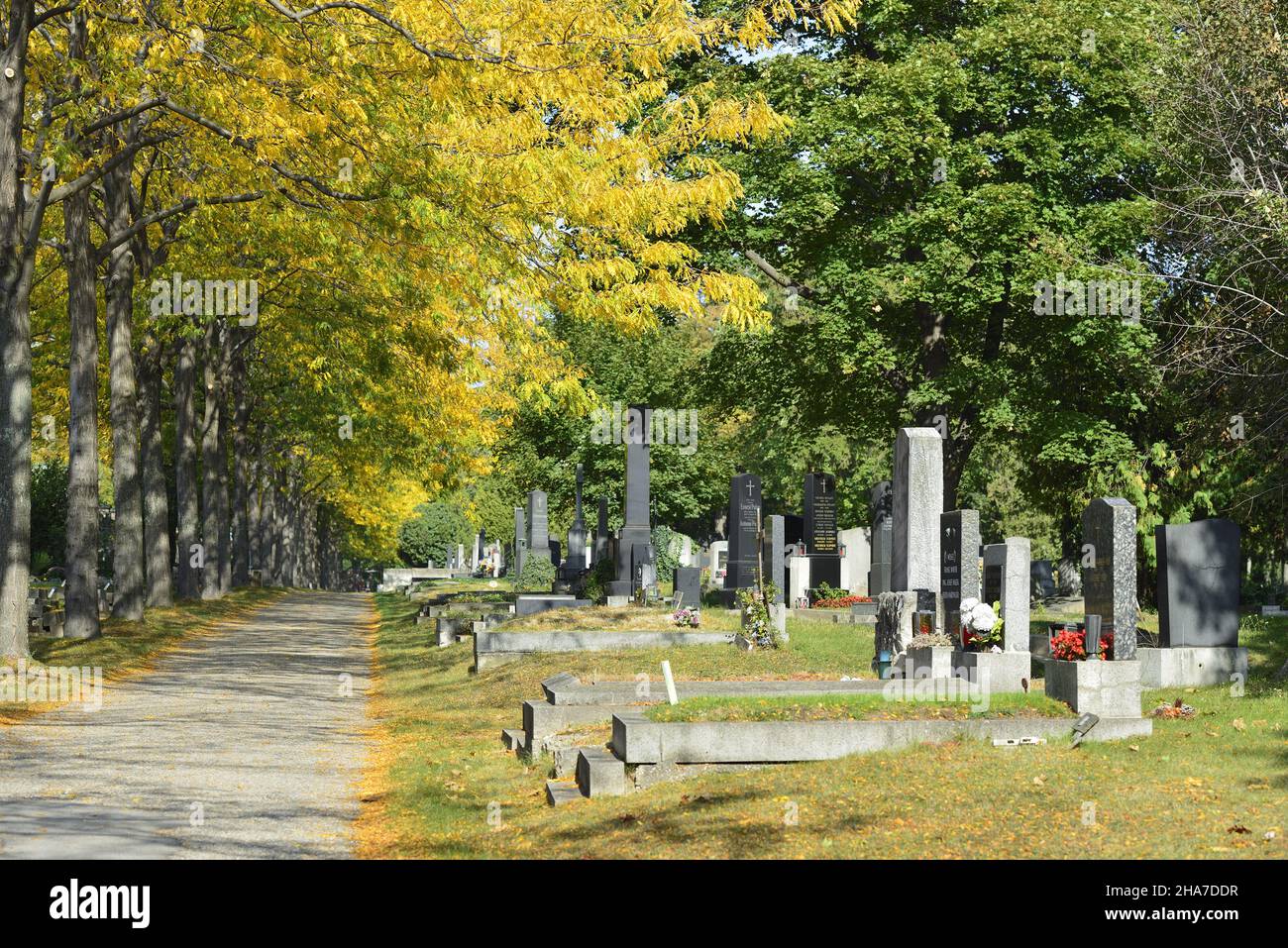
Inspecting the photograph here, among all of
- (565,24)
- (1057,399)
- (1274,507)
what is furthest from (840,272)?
(565,24)

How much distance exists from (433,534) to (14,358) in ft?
316

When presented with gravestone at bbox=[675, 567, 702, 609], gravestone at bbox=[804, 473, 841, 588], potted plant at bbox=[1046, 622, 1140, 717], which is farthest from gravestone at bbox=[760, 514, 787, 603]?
potted plant at bbox=[1046, 622, 1140, 717]

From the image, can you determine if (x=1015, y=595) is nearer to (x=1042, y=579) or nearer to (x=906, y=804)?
(x=906, y=804)

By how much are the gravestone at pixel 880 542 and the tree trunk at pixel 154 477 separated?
51.8 ft

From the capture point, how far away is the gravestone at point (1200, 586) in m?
17.6

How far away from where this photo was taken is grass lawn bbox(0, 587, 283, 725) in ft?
67.1

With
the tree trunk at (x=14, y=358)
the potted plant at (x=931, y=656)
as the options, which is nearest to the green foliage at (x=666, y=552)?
the tree trunk at (x=14, y=358)

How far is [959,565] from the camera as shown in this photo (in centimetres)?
1791

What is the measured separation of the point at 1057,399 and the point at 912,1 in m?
9.41

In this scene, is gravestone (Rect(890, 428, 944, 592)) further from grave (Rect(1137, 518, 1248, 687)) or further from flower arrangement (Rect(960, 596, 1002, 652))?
flower arrangement (Rect(960, 596, 1002, 652))

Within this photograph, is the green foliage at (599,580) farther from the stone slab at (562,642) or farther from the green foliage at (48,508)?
the green foliage at (48,508)

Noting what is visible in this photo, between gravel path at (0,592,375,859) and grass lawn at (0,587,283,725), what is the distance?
46 centimetres

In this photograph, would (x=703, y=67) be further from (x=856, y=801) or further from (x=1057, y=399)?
(x=856, y=801)
